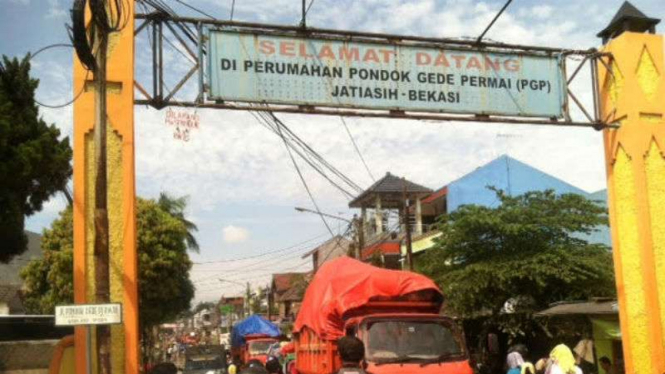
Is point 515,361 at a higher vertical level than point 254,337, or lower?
higher

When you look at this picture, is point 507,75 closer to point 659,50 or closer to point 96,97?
point 659,50

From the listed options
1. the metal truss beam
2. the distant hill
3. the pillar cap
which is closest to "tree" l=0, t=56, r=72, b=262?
the metal truss beam

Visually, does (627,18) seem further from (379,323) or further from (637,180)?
(379,323)

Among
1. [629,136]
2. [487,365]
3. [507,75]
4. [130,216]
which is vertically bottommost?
[487,365]

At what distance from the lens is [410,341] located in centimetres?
987

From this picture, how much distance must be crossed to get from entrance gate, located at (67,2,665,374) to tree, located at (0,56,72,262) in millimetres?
6577

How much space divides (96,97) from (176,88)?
1.88 meters

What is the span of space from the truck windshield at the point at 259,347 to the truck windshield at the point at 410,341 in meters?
22.4

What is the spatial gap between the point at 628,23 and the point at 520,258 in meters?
9.34

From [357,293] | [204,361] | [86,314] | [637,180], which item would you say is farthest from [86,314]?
[204,361]

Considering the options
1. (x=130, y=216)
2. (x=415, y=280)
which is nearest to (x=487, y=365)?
(x=415, y=280)

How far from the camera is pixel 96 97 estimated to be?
995cm

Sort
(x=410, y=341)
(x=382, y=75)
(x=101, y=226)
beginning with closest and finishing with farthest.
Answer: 1. (x=101, y=226)
2. (x=410, y=341)
3. (x=382, y=75)

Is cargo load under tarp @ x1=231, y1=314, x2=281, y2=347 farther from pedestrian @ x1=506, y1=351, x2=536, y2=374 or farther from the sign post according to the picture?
the sign post
